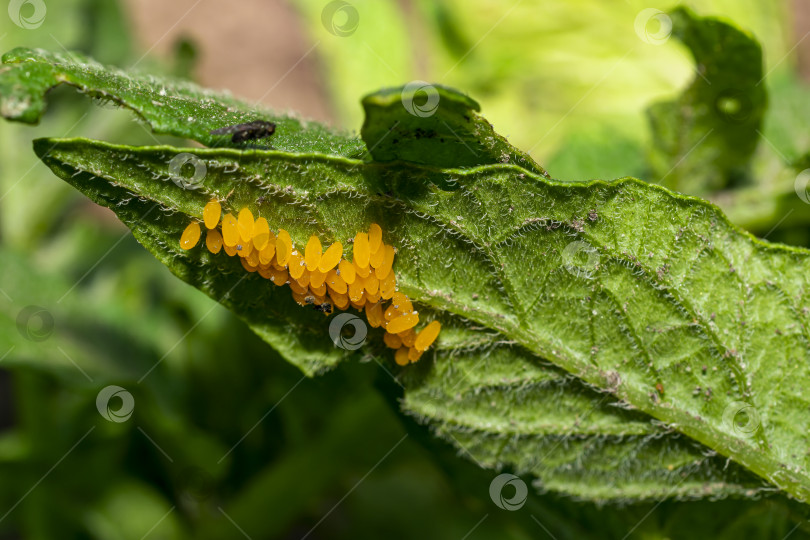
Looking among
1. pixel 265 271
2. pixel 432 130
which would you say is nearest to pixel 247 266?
pixel 265 271

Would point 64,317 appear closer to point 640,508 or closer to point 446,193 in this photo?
point 446,193

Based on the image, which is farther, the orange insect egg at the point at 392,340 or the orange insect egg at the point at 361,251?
the orange insect egg at the point at 392,340

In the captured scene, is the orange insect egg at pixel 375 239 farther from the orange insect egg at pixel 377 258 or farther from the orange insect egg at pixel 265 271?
the orange insect egg at pixel 265 271

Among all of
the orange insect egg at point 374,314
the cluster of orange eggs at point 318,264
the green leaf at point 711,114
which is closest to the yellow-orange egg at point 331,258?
the cluster of orange eggs at point 318,264

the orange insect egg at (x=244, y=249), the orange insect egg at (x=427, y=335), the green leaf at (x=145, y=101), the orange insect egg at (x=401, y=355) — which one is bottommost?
the orange insect egg at (x=401, y=355)

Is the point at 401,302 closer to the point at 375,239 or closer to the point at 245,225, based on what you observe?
the point at 375,239

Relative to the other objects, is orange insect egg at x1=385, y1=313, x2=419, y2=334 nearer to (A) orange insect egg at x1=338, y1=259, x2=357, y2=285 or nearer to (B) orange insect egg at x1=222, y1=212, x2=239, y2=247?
(A) orange insect egg at x1=338, y1=259, x2=357, y2=285

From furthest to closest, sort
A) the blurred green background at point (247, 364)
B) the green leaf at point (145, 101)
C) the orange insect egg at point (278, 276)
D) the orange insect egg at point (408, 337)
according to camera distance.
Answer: the blurred green background at point (247, 364) → the orange insect egg at point (408, 337) → the orange insect egg at point (278, 276) → the green leaf at point (145, 101)

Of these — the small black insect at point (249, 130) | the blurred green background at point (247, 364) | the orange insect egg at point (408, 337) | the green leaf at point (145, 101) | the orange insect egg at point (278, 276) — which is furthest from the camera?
the blurred green background at point (247, 364)
